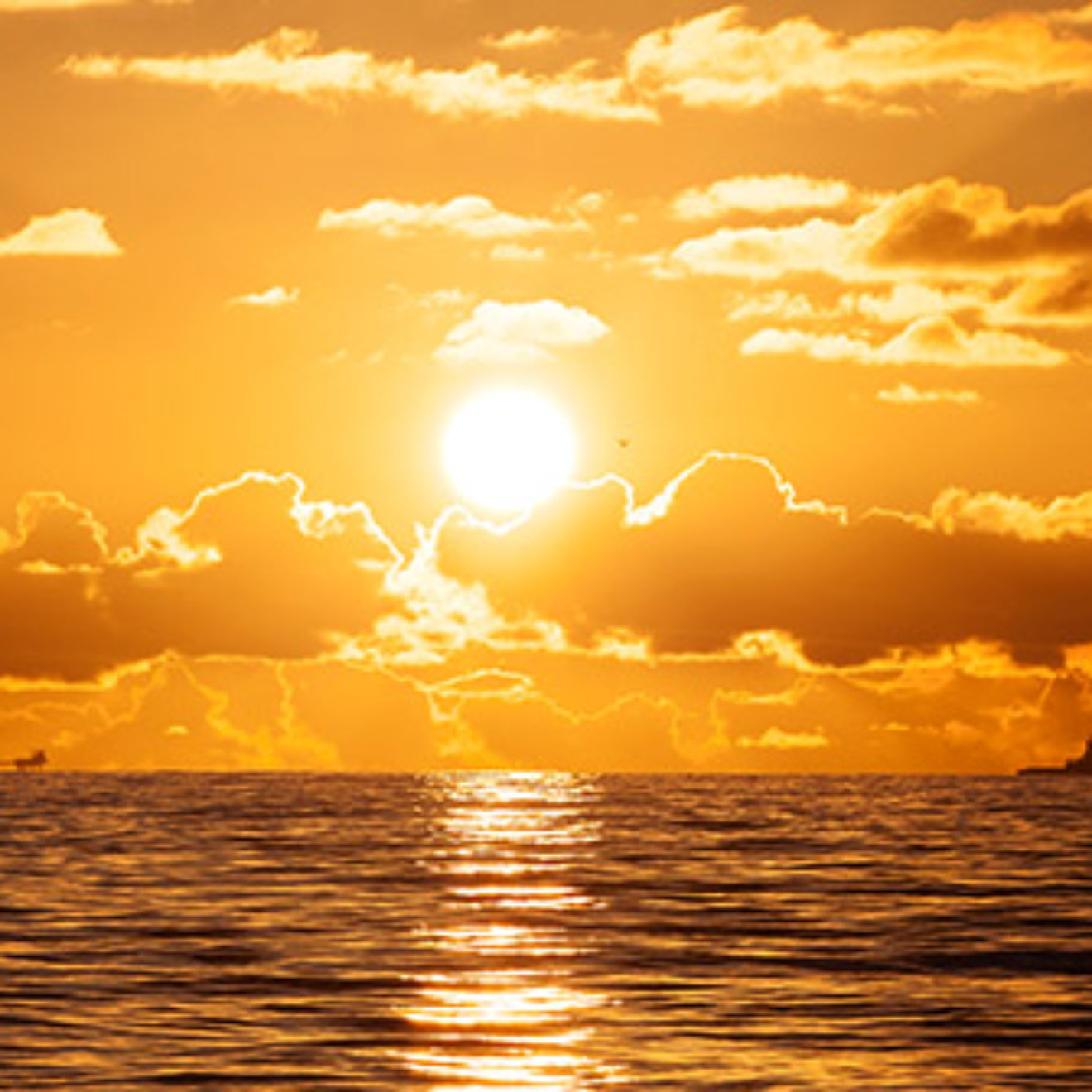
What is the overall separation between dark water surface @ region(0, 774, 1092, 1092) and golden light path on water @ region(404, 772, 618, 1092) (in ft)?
0.42

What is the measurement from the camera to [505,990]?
160 ft

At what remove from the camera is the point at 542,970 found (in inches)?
2080

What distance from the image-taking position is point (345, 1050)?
1575 inches

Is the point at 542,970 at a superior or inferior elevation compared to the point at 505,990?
superior

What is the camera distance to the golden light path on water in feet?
124

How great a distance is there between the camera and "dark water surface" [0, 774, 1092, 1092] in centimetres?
3828

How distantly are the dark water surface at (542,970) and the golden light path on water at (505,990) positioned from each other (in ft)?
0.42

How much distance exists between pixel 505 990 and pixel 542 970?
4.09 meters

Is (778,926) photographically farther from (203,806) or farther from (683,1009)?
(203,806)

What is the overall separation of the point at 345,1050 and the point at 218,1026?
11.7 ft

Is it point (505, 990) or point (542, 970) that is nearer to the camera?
point (505, 990)

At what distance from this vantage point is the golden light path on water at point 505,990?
3775 cm

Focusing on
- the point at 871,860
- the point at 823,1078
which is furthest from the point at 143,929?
the point at 871,860

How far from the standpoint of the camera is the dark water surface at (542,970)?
38.3m
